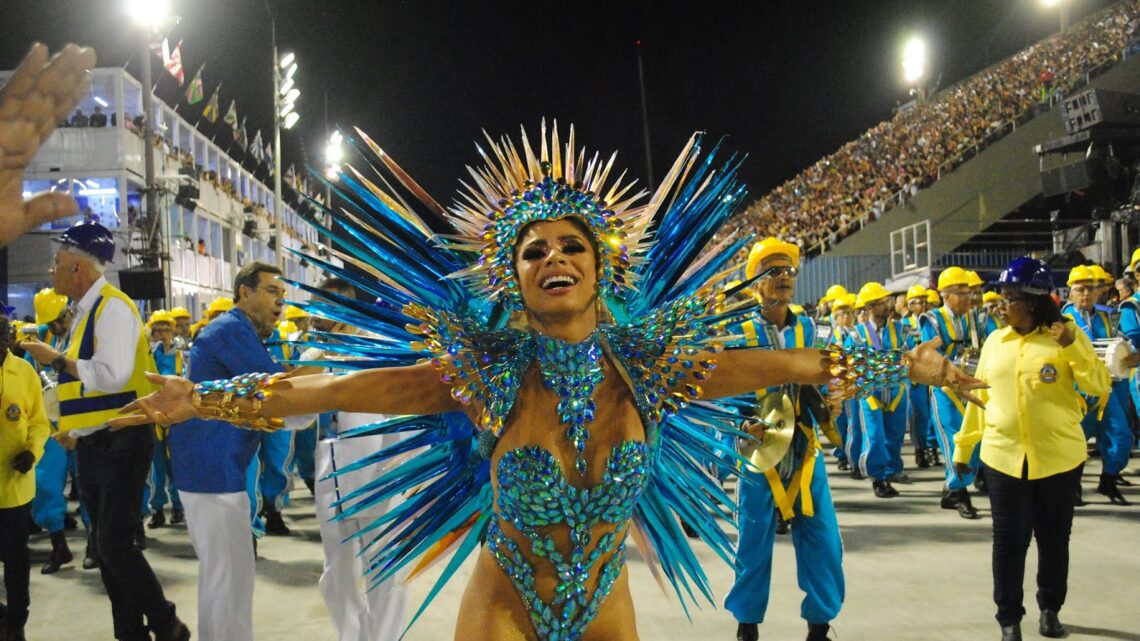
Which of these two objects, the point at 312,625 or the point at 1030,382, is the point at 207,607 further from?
the point at 1030,382

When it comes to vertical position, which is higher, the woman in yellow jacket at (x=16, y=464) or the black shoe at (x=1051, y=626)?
the woman in yellow jacket at (x=16, y=464)

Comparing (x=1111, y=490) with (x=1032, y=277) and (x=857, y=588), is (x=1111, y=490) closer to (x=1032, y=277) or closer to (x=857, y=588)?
(x=857, y=588)

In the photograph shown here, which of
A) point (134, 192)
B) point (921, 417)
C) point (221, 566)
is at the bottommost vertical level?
point (921, 417)

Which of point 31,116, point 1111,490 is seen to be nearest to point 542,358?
point 31,116

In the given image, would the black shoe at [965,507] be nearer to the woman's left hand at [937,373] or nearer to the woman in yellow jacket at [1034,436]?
the woman in yellow jacket at [1034,436]

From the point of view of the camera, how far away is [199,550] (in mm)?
4004

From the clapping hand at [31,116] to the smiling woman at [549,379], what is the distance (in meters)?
0.91

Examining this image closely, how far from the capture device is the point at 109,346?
4.38m

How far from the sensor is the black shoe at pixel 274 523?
7.83 m

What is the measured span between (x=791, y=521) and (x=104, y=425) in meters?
3.37

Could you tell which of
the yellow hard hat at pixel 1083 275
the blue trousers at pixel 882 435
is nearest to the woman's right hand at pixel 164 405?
the blue trousers at pixel 882 435

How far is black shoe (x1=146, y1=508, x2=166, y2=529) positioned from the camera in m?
8.38

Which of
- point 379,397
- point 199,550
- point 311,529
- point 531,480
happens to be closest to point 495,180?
point 379,397

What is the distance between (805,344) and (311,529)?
5152 millimetres
